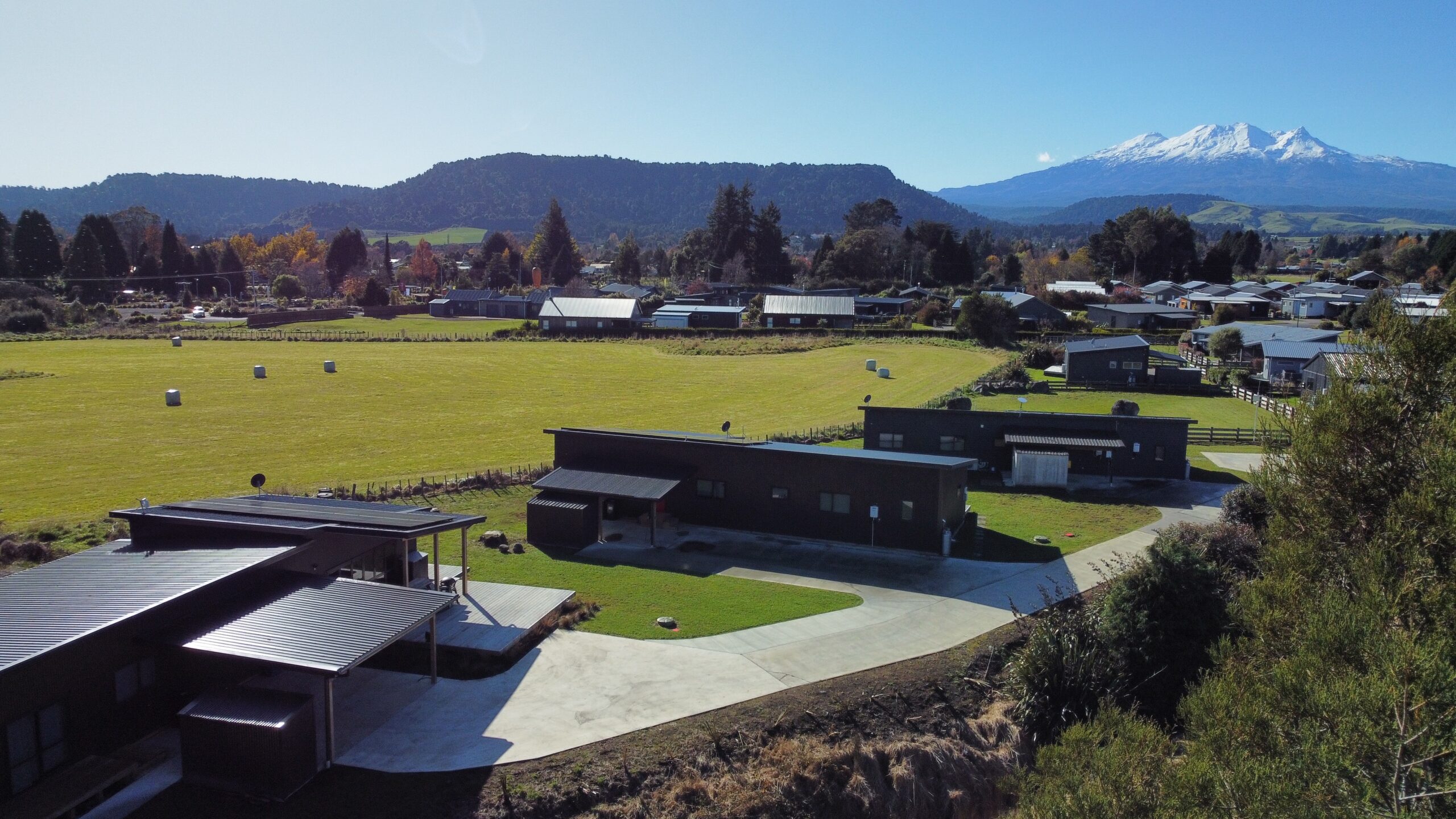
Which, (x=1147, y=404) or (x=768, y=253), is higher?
(x=768, y=253)

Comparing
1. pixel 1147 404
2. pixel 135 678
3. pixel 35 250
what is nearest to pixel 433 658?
pixel 135 678

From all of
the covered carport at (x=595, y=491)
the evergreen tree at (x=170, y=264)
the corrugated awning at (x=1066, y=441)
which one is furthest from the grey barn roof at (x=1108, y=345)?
the evergreen tree at (x=170, y=264)

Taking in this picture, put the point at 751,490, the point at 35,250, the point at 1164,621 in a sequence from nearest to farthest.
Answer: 1. the point at 1164,621
2. the point at 751,490
3. the point at 35,250

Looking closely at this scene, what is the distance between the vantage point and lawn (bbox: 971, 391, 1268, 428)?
4844 cm

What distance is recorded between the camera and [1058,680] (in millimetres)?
17688

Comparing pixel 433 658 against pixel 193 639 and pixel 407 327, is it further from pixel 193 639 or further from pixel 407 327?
pixel 407 327

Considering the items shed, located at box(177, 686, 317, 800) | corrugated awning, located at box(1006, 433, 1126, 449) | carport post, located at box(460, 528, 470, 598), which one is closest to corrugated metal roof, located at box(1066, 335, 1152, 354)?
corrugated awning, located at box(1006, 433, 1126, 449)

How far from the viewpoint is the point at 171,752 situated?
15.0 meters

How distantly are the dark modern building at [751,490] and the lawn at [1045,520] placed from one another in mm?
1536

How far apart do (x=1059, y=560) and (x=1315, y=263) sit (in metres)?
179

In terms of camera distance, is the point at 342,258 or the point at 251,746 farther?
the point at 342,258

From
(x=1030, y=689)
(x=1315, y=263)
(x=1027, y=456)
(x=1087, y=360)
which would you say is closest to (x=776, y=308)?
(x=1087, y=360)

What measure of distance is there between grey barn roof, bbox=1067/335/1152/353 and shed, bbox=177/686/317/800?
54983 millimetres

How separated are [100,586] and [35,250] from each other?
116 m
